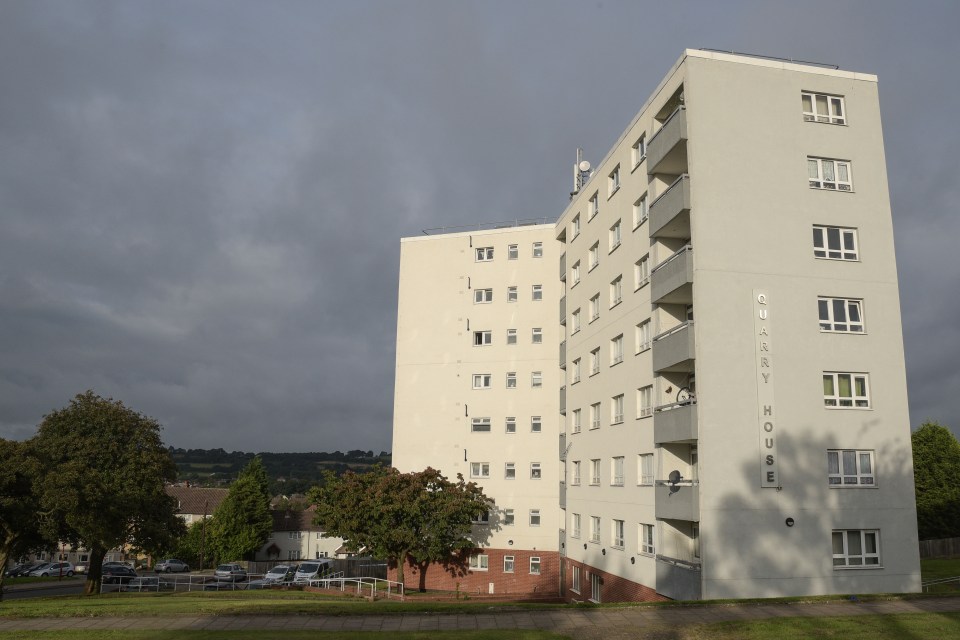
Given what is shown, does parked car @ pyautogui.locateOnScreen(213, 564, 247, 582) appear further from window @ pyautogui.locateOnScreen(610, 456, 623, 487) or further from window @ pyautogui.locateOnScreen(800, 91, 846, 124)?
window @ pyautogui.locateOnScreen(800, 91, 846, 124)

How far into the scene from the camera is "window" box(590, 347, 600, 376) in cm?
3797

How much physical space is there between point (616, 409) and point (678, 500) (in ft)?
28.5

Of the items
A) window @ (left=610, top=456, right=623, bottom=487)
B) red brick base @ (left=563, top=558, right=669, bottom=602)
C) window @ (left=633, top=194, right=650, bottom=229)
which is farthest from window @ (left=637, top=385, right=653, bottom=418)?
window @ (left=633, top=194, right=650, bottom=229)

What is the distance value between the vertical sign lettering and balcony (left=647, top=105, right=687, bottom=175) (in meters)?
6.56

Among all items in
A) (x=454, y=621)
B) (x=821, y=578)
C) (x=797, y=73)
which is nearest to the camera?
(x=454, y=621)

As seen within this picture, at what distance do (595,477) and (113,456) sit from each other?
28.0m

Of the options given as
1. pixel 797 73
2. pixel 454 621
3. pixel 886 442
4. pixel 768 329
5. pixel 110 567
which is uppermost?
pixel 797 73

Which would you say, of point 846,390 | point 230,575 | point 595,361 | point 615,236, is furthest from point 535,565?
point 230,575

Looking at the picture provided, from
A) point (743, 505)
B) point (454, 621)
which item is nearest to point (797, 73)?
point (743, 505)

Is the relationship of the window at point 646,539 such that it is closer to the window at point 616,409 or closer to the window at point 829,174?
the window at point 616,409

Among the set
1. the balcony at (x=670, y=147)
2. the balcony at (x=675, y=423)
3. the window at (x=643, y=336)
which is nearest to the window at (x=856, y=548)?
the balcony at (x=675, y=423)

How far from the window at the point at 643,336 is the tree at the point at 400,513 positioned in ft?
52.9

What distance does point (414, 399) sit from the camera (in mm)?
50438

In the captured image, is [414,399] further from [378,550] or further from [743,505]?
[743,505]
